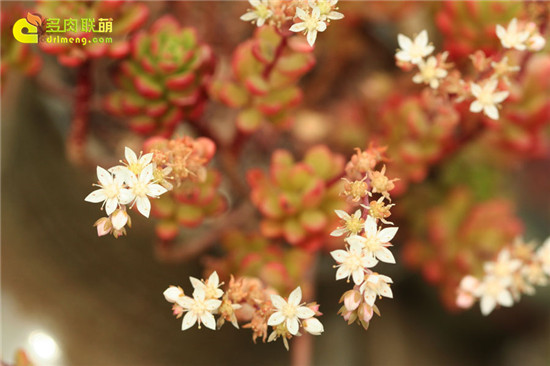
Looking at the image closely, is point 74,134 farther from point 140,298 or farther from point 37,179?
point 140,298

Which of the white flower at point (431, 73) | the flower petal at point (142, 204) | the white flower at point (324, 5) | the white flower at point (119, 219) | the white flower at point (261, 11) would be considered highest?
the white flower at point (261, 11)

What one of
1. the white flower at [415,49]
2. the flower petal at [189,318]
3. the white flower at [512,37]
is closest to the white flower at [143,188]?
the flower petal at [189,318]

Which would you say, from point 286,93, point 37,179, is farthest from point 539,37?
point 37,179

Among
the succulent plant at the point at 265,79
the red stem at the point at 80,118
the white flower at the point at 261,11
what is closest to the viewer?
the white flower at the point at 261,11

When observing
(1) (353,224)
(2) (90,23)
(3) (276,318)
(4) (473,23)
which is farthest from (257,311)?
(4) (473,23)

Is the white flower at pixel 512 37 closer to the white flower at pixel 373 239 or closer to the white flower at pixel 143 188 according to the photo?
the white flower at pixel 373 239

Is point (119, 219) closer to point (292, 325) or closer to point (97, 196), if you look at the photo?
point (97, 196)
